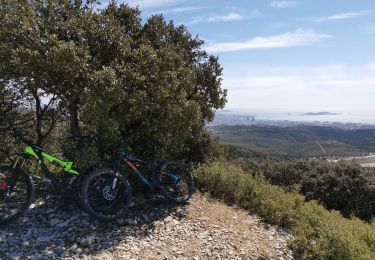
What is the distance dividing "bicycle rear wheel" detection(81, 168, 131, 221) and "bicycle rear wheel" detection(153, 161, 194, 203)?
119 centimetres

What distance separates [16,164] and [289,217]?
21.9 ft

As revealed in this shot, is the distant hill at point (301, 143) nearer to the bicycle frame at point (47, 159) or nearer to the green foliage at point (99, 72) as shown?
the green foliage at point (99, 72)

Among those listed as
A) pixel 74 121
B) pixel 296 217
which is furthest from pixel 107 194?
pixel 296 217

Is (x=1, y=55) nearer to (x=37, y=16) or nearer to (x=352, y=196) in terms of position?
(x=37, y=16)

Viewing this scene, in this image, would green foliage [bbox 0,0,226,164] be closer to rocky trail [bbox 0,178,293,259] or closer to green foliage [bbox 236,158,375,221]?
rocky trail [bbox 0,178,293,259]

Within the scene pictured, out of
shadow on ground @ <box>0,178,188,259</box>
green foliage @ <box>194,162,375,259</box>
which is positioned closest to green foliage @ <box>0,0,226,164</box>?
shadow on ground @ <box>0,178,188,259</box>

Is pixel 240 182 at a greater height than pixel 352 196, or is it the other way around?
pixel 240 182

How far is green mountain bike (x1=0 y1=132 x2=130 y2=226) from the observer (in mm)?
6957

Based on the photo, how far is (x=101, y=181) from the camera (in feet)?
25.0

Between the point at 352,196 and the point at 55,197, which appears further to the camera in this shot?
the point at 352,196

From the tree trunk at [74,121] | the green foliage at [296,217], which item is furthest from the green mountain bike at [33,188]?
the green foliage at [296,217]

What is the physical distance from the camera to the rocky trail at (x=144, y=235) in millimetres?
6492

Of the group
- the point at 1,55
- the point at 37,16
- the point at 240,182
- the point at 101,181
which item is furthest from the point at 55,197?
the point at 240,182

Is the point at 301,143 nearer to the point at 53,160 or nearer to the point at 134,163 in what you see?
the point at 134,163
